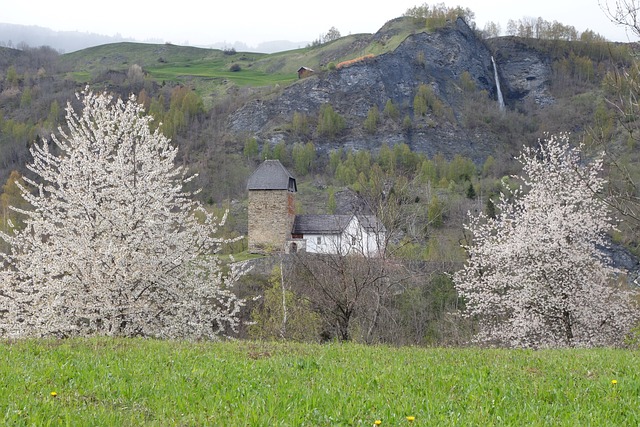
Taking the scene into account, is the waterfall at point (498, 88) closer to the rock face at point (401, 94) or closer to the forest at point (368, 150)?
the rock face at point (401, 94)

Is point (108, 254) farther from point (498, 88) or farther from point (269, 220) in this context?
point (498, 88)

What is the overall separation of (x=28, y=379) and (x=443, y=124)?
4798 inches

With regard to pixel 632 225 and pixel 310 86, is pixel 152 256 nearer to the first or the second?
pixel 632 225

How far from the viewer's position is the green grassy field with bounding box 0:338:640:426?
16.5ft

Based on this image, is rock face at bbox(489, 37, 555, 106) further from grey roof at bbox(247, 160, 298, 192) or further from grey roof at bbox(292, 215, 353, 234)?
grey roof at bbox(247, 160, 298, 192)

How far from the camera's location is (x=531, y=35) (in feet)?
586

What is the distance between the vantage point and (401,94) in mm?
129000

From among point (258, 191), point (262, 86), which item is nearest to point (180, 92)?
point (262, 86)

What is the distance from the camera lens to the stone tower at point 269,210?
194 feet

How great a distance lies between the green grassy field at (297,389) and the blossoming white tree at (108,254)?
22.0 ft

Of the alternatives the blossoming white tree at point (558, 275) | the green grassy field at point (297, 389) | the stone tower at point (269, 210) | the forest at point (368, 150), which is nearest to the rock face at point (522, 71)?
the forest at point (368, 150)

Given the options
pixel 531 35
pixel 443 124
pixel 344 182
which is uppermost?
pixel 531 35

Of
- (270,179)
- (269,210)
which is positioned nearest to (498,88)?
(270,179)

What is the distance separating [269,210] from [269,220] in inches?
41.5
